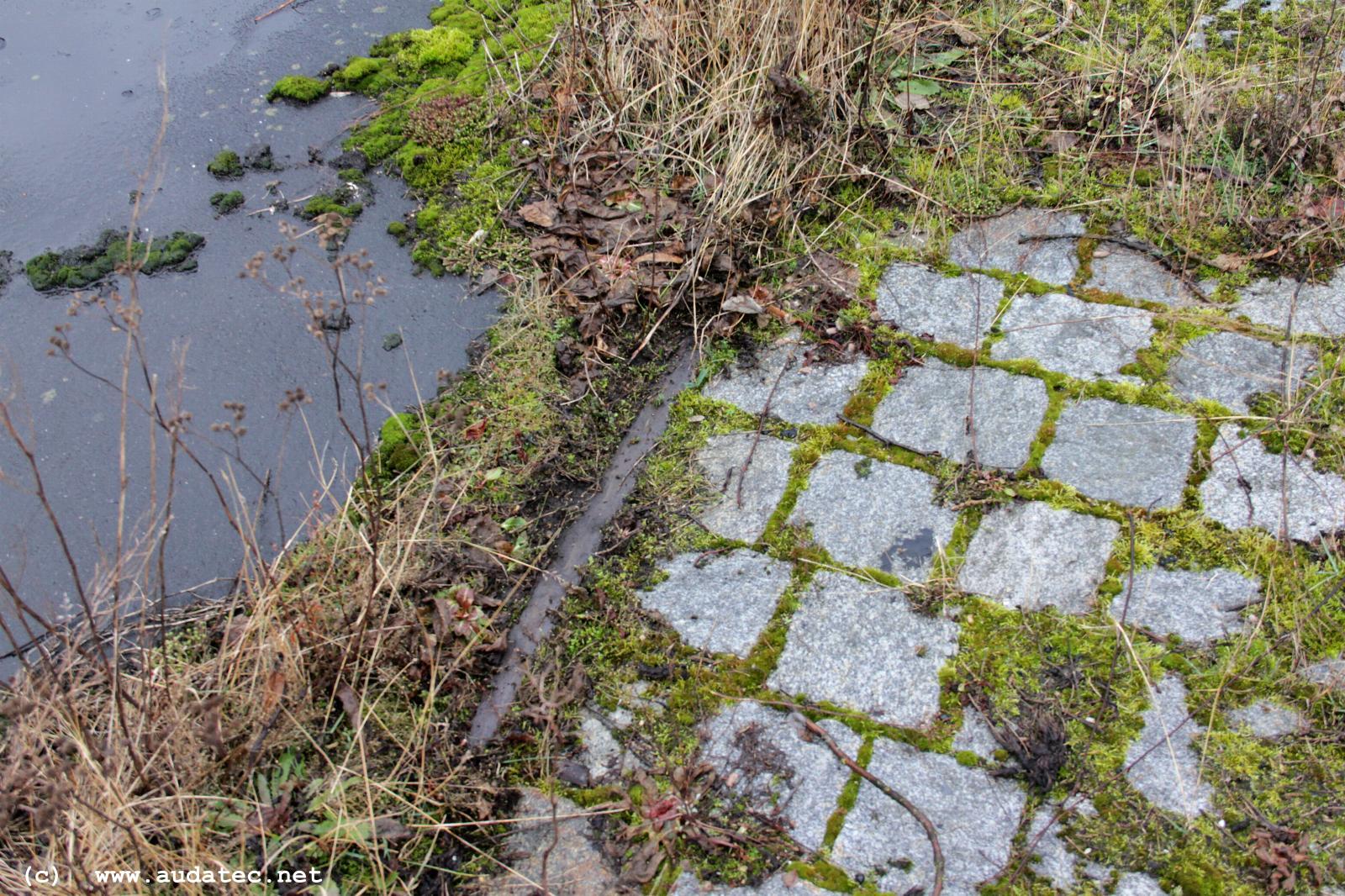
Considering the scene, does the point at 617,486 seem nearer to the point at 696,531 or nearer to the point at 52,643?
the point at 696,531

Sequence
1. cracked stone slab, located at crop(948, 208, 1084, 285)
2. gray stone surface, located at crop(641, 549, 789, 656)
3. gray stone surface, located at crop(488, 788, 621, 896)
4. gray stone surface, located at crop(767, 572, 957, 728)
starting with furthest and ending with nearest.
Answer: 1. cracked stone slab, located at crop(948, 208, 1084, 285)
2. gray stone surface, located at crop(641, 549, 789, 656)
3. gray stone surface, located at crop(767, 572, 957, 728)
4. gray stone surface, located at crop(488, 788, 621, 896)

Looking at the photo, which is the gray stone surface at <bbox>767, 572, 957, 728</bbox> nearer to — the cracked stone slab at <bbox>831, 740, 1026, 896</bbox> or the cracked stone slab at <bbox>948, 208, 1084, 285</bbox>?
the cracked stone slab at <bbox>831, 740, 1026, 896</bbox>

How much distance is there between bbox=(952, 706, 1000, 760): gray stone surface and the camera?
221 centimetres

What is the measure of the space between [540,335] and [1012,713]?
Answer: 180 cm

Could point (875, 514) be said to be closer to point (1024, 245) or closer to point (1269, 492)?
point (1269, 492)

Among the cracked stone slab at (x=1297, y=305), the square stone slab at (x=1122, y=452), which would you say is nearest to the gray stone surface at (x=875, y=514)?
the square stone slab at (x=1122, y=452)

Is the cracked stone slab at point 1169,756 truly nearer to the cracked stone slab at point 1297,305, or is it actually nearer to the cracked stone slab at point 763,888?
the cracked stone slab at point 763,888

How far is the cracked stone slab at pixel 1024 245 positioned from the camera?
3.27m

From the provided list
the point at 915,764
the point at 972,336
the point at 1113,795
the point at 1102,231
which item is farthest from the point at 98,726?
the point at 1102,231

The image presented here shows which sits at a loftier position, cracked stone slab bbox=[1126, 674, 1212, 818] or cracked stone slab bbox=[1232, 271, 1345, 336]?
cracked stone slab bbox=[1232, 271, 1345, 336]

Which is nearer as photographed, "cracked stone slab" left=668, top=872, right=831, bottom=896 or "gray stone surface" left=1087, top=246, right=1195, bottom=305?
"cracked stone slab" left=668, top=872, right=831, bottom=896

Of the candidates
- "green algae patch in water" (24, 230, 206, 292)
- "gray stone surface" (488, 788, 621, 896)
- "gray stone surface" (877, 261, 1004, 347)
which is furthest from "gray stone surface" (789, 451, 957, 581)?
"green algae patch in water" (24, 230, 206, 292)

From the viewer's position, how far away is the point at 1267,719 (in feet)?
7.25

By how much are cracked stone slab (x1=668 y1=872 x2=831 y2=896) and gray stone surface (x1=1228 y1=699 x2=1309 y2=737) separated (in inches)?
40.0
